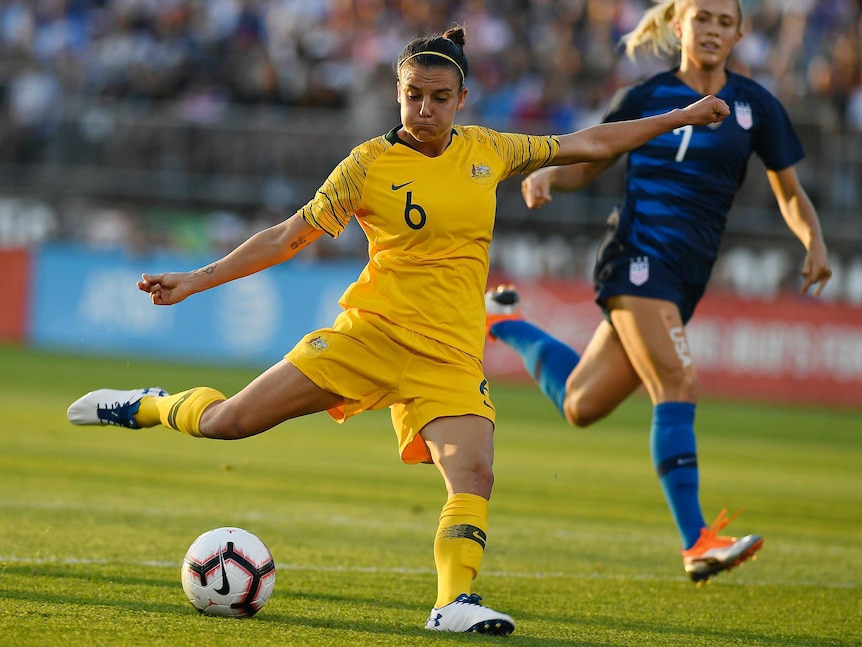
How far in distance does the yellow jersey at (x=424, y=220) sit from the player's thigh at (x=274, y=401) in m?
0.36

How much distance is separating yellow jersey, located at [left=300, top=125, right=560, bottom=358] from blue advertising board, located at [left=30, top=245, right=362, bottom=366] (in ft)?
43.2

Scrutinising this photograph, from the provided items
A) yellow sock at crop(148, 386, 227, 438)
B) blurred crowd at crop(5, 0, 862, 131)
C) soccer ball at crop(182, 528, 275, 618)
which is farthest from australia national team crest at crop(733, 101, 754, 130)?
blurred crowd at crop(5, 0, 862, 131)

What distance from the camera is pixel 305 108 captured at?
19.3 metres

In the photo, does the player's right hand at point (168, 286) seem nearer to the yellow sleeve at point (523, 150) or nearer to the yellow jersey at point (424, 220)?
the yellow jersey at point (424, 220)

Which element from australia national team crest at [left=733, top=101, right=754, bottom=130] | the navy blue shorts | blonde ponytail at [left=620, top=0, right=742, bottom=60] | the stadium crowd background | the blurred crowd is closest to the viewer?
the navy blue shorts

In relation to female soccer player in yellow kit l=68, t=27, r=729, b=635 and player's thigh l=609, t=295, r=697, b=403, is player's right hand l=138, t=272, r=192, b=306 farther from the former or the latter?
player's thigh l=609, t=295, r=697, b=403

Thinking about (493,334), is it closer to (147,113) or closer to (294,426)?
(294,426)

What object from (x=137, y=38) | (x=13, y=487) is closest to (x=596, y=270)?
(x=13, y=487)

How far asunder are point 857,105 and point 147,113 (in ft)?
32.7

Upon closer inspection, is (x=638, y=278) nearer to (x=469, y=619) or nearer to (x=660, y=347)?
(x=660, y=347)

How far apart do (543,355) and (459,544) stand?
2706 mm

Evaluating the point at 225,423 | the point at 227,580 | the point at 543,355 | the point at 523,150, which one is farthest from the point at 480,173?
the point at 543,355

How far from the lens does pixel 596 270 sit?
6.75 metres

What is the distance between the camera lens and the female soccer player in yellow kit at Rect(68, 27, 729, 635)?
15.9ft
